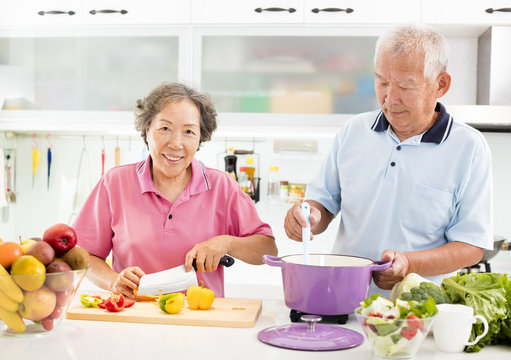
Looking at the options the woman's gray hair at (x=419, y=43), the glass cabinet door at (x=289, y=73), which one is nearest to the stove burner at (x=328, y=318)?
the woman's gray hair at (x=419, y=43)

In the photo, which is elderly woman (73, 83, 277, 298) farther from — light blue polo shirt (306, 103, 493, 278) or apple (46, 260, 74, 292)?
apple (46, 260, 74, 292)

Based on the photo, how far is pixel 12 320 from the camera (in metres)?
1.32

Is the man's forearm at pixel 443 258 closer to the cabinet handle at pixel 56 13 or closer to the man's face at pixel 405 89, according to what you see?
the man's face at pixel 405 89

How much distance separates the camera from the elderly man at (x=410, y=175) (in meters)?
1.72

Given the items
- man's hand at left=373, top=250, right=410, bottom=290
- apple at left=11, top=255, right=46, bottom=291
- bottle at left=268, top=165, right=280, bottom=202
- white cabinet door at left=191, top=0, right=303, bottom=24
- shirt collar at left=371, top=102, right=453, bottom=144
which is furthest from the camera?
bottle at left=268, top=165, right=280, bottom=202

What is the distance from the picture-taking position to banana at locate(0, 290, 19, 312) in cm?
128

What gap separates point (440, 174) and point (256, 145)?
181 cm

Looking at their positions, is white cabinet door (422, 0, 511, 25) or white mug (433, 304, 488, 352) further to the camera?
white cabinet door (422, 0, 511, 25)

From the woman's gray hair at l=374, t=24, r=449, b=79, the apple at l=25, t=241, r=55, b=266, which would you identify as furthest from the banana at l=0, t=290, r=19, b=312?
the woman's gray hair at l=374, t=24, r=449, b=79

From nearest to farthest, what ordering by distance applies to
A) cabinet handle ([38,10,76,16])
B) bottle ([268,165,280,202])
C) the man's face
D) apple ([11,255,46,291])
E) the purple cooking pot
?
apple ([11,255,46,291]) → the purple cooking pot → the man's face → cabinet handle ([38,10,76,16]) → bottle ([268,165,280,202])

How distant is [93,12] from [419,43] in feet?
6.84

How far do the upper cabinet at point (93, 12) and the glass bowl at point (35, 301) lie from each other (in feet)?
7.00

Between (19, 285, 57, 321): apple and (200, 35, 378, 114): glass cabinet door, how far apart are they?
2.06 metres

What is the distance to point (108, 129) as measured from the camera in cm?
330
